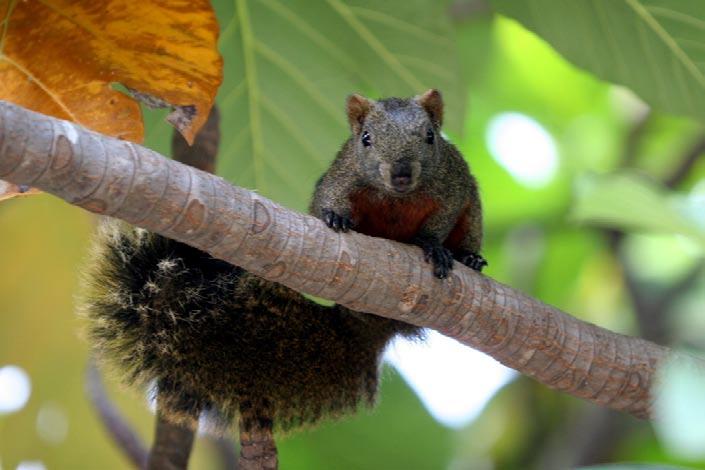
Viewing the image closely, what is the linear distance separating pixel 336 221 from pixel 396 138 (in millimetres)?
517

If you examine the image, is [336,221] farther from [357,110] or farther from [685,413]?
[685,413]

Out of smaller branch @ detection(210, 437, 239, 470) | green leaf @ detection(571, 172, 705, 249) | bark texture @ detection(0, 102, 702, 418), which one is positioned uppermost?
green leaf @ detection(571, 172, 705, 249)

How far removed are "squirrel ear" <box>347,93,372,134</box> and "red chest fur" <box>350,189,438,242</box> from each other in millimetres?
230

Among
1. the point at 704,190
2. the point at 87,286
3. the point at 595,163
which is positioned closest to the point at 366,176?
the point at 87,286

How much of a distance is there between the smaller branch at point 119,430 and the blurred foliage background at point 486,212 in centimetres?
15

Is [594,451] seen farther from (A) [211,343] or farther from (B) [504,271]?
(A) [211,343]

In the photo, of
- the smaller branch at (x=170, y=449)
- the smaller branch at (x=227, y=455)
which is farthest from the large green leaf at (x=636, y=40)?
the smaller branch at (x=227, y=455)

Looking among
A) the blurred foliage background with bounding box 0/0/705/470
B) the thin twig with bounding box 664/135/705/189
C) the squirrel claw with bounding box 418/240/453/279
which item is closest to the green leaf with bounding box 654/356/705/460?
the blurred foliage background with bounding box 0/0/705/470

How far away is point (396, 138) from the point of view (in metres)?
3.18

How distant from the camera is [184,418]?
2.77 meters

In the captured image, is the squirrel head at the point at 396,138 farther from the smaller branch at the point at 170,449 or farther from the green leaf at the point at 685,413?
the green leaf at the point at 685,413

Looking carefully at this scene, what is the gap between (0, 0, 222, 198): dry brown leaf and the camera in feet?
7.93

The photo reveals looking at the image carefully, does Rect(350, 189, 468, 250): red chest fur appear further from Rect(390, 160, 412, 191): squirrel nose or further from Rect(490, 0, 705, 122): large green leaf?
Rect(490, 0, 705, 122): large green leaf

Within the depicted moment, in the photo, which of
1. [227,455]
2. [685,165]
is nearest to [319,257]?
[227,455]
